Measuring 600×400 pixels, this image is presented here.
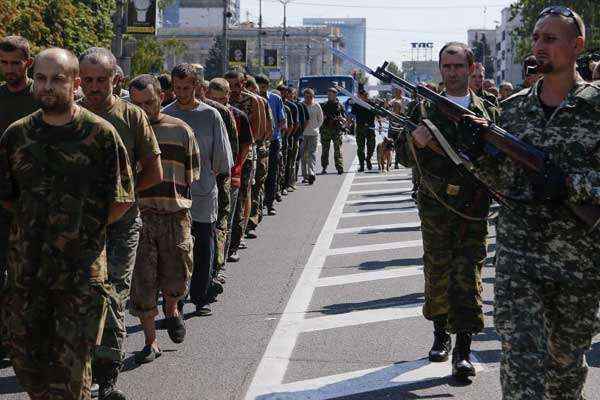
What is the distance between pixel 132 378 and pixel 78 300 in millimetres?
2064

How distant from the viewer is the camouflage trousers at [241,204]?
11.9 m

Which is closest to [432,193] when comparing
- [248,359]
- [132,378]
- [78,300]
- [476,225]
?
[476,225]

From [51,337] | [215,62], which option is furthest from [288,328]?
[215,62]

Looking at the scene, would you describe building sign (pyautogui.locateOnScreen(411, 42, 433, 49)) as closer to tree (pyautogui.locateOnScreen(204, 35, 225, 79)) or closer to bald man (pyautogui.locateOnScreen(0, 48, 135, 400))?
tree (pyautogui.locateOnScreen(204, 35, 225, 79))

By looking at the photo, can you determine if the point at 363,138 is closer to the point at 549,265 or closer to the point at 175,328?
the point at 175,328

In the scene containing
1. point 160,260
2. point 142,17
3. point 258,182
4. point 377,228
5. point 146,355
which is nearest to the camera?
point 146,355

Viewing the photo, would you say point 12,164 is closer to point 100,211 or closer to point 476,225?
point 100,211

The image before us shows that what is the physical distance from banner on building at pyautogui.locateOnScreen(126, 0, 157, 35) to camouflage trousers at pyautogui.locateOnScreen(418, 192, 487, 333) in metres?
19.2

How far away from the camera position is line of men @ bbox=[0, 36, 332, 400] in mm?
5027

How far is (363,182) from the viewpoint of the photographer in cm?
2470

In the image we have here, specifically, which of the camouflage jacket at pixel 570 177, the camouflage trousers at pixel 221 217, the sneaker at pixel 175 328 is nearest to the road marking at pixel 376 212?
the camouflage trousers at pixel 221 217

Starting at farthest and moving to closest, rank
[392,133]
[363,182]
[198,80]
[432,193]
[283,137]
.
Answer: [363,182] < [283,137] < [198,80] < [392,133] < [432,193]

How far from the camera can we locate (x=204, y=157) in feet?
28.1

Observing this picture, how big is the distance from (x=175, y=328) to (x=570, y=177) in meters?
3.72
